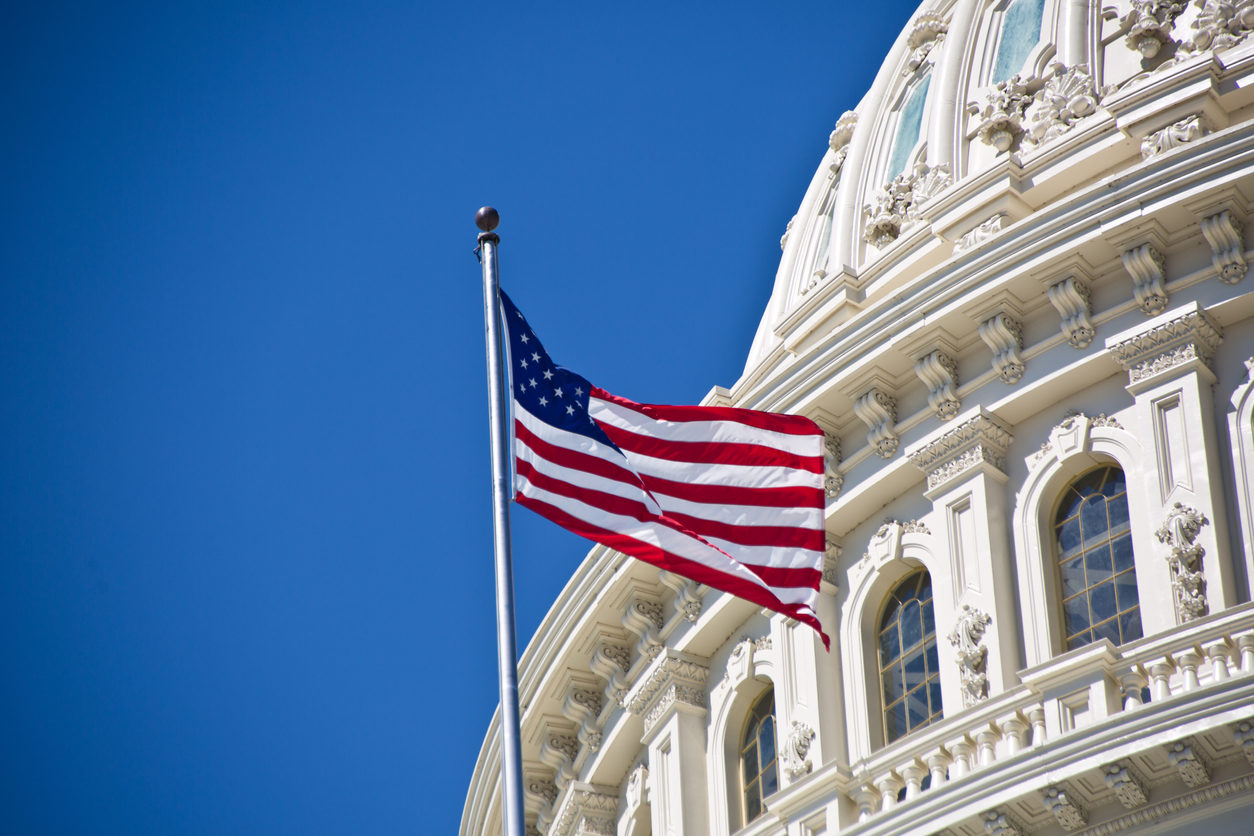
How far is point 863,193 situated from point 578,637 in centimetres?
1152

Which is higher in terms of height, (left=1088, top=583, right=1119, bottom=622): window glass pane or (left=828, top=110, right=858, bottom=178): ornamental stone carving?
(left=828, top=110, right=858, bottom=178): ornamental stone carving

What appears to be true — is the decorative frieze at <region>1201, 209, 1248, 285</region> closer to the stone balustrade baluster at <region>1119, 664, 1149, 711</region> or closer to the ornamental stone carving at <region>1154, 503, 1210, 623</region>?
the ornamental stone carving at <region>1154, 503, 1210, 623</region>

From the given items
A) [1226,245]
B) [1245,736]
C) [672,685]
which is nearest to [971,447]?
[1226,245]

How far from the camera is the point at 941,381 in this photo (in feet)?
118

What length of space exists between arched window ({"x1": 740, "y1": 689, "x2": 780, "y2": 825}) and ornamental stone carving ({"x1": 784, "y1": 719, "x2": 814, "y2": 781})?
107 cm

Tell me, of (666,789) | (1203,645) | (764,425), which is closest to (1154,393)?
(1203,645)

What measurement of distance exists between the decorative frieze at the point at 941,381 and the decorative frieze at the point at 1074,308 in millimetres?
2034

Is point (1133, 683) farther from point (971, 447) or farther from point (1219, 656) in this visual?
point (971, 447)

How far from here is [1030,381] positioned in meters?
35.0

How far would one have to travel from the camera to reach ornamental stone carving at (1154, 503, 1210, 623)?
30.9 metres

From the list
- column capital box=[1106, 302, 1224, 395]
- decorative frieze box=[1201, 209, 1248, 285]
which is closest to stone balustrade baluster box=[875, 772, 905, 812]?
column capital box=[1106, 302, 1224, 395]

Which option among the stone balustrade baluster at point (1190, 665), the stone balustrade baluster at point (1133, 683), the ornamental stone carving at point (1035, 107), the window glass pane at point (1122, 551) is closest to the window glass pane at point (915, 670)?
the window glass pane at point (1122, 551)

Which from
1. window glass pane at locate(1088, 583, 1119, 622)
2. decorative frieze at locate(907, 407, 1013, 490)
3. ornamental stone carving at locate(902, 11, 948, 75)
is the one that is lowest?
window glass pane at locate(1088, 583, 1119, 622)

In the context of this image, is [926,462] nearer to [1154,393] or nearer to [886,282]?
[1154,393]
